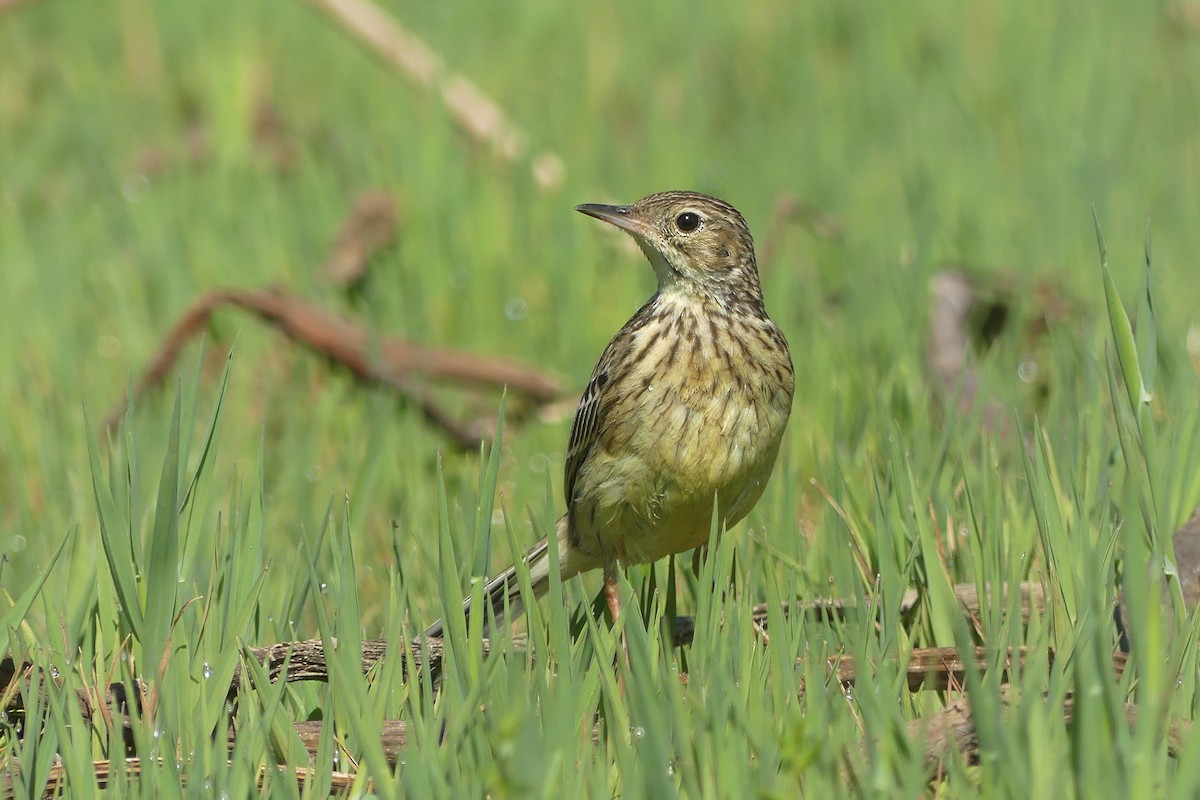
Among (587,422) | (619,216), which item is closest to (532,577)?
(587,422)

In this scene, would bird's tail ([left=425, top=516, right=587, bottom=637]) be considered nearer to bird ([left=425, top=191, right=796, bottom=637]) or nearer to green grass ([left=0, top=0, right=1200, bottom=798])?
bird ([left=425, top=191, right=796, bottom=637])

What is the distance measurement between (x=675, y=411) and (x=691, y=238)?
0.71 m

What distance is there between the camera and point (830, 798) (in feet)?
9.29

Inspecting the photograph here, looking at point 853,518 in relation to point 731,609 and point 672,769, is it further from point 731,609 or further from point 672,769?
point 672,769

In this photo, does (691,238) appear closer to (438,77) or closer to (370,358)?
(370,358)

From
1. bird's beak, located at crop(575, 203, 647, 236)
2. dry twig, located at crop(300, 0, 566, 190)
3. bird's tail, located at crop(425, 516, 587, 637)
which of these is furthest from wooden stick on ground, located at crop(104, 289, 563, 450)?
dry twig, located at crop(300, 0, 566, 190)

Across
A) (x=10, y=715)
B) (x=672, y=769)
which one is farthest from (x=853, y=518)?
(x=10, y=715)

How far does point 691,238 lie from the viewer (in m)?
4.84

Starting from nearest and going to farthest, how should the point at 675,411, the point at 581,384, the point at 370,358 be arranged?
the point at 675,411 → the point at 370,358 → the point at 581,384

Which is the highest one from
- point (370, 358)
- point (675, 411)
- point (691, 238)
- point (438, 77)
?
point (438, 77)

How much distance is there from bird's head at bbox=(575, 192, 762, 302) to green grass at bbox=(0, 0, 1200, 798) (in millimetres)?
629

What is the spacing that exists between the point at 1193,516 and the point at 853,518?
83 cm

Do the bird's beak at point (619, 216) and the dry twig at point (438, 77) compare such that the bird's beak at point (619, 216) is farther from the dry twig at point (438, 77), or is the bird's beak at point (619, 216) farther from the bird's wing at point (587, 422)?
the dry twig at point (438, 77)

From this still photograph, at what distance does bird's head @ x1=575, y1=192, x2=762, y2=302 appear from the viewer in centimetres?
481
